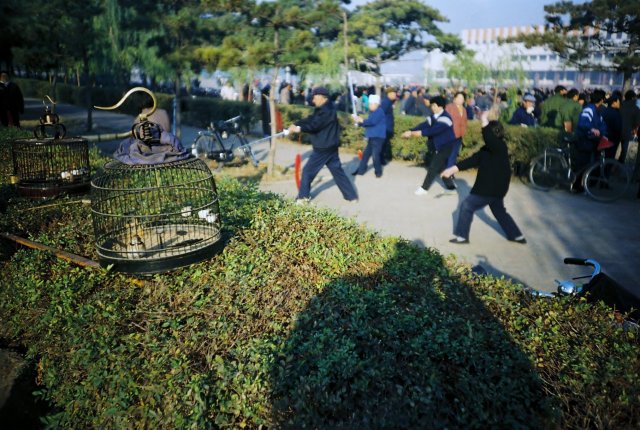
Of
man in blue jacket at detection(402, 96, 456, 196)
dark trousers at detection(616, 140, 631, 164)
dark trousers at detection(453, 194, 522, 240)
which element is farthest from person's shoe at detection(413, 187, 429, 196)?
dark trousers at detection(616, 140, 631, 164)

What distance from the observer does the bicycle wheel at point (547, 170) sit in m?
10.2

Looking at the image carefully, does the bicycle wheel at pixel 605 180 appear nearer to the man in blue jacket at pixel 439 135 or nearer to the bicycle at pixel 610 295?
the man in blue jacket at pixel 439 135

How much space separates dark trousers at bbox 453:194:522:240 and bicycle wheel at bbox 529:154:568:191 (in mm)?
3850

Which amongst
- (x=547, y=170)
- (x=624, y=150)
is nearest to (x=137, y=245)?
(x=547, y=170)

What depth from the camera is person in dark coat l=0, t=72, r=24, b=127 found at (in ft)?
37.3

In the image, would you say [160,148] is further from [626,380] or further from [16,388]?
[626,380]

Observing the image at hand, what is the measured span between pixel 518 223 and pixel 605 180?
2.60m

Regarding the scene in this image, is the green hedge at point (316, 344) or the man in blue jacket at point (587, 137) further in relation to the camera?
the man in blue jacket at point (587, 137)

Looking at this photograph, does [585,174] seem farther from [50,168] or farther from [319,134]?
[50,168]

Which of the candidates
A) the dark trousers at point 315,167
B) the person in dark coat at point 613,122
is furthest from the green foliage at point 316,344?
the person in dark coat at point 613,122

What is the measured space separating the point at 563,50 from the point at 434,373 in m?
18.8

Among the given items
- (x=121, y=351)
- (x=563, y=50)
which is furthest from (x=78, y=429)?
(x=563, y=50)

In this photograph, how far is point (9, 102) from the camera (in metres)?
11.5

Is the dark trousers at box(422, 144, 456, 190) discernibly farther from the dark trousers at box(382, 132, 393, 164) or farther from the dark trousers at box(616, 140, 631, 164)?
the dark trousers at box(616, 140, 631, 164)
